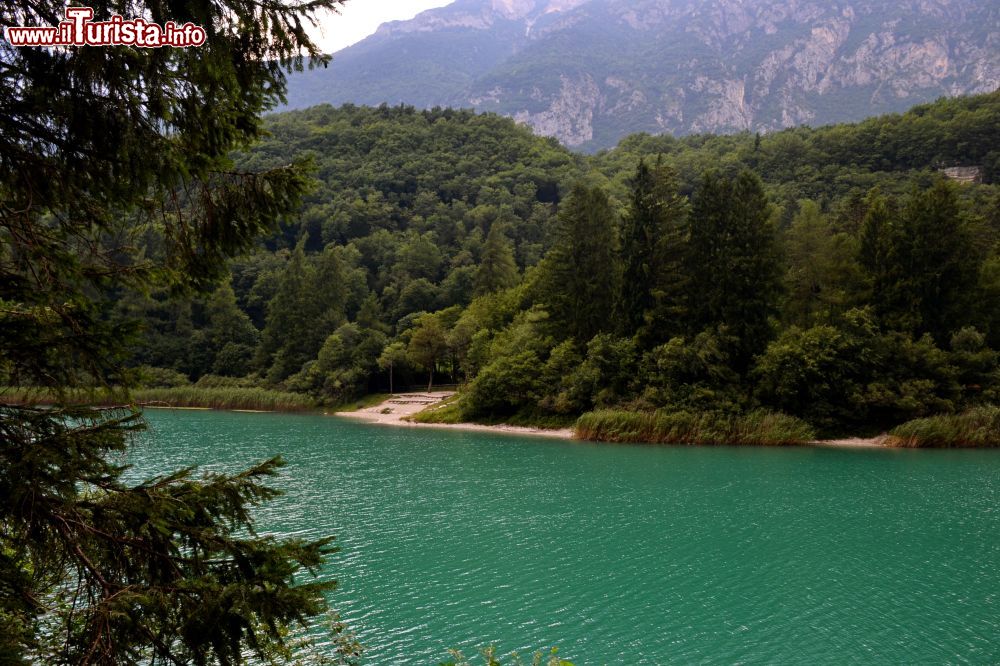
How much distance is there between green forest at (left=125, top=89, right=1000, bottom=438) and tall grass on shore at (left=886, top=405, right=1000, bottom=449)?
5.53 feet

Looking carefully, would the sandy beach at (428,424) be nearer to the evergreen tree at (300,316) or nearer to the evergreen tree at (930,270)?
the evergreen tree at (930,270)

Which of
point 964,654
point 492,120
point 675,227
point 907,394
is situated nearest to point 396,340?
point 675,227

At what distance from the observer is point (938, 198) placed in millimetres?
45531

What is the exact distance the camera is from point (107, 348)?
181 inches

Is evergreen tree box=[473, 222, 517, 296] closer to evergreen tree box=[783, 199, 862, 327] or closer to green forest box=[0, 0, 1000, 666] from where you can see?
green forest box=[0, 0, 1000, 666]

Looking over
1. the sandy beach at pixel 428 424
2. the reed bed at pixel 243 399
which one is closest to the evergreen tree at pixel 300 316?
the reed bed at pixel 243 399

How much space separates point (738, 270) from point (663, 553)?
3374 cm

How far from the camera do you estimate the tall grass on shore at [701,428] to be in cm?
4184

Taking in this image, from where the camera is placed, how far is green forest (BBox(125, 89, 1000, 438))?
4347 centimetres

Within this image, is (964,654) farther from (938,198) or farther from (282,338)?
(282,338)

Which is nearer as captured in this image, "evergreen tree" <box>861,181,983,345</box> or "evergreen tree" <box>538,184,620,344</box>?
"evergreen tree" <box>861,181,983,345</box>

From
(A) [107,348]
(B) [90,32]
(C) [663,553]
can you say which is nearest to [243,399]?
(C) [663,553]

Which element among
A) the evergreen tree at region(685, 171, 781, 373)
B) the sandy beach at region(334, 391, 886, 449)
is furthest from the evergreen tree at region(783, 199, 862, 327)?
the sandy beach at region(334, 391, 886, 449)

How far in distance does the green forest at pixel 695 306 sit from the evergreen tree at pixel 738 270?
16 cm
